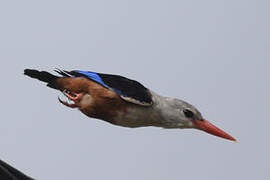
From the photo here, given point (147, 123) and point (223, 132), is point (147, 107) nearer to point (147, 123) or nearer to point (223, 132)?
point (147, 123)

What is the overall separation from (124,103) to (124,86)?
126 millimetres

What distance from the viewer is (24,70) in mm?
3221

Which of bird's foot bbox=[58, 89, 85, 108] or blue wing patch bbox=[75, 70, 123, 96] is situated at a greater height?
blue wing patch bbox=[75, 70, 123, 96]

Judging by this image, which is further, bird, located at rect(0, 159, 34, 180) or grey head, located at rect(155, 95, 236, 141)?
grey head, located at rect(155, 95, 236, 141)

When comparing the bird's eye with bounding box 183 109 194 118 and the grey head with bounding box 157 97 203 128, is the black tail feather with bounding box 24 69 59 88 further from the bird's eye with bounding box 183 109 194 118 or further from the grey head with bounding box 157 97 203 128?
the bird's eye with bounding box 183 109 194 118

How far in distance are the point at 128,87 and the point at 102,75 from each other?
0.22 meters

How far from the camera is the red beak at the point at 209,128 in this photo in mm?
3016

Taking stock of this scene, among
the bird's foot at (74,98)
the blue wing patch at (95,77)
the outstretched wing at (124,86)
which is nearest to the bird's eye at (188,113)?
the outstretched wing at (124,86)

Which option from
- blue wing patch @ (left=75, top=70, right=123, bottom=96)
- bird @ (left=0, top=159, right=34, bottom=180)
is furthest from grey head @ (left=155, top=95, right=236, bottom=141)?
bird @ (left=0, top=159, right=34, bottom=180)

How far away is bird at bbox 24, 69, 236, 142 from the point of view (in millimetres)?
2865

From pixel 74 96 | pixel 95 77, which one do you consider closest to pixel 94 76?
pixel 95 77

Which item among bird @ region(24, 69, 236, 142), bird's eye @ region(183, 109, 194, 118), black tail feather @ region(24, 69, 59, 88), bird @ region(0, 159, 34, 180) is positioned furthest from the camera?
black tail feather @ region(24, 69, 59, 88)

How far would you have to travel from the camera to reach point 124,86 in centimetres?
293

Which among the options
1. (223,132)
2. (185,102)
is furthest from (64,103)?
(223,132)
